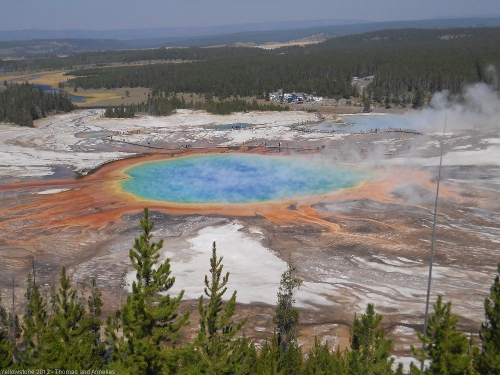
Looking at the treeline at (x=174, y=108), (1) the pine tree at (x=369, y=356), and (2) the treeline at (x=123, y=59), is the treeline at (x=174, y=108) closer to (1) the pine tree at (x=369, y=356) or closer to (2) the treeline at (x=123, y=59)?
(1) the pine tree at (x=369, y=356)

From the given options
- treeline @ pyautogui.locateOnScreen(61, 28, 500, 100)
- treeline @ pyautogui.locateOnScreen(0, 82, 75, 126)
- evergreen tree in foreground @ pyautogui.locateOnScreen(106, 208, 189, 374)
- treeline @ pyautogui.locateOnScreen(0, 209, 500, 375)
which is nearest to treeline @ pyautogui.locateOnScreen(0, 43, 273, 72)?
treeline @ pyautogui.locateOnScreen(61, 28, 500, 100)

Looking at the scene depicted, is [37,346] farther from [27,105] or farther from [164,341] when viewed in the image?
[27,105]

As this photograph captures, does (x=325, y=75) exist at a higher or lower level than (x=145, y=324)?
higher

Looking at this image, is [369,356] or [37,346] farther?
[369,356]

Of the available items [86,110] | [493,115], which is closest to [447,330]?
[493,115]

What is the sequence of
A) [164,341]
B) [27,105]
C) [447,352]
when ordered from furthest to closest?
[27,105]
[164,341]
[447,352]

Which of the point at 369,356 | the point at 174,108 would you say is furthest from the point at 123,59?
the point at 369,356

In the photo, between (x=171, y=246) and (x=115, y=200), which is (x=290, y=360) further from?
(x=115, y=200)

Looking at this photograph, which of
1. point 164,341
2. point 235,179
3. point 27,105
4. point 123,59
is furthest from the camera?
point 123,59
